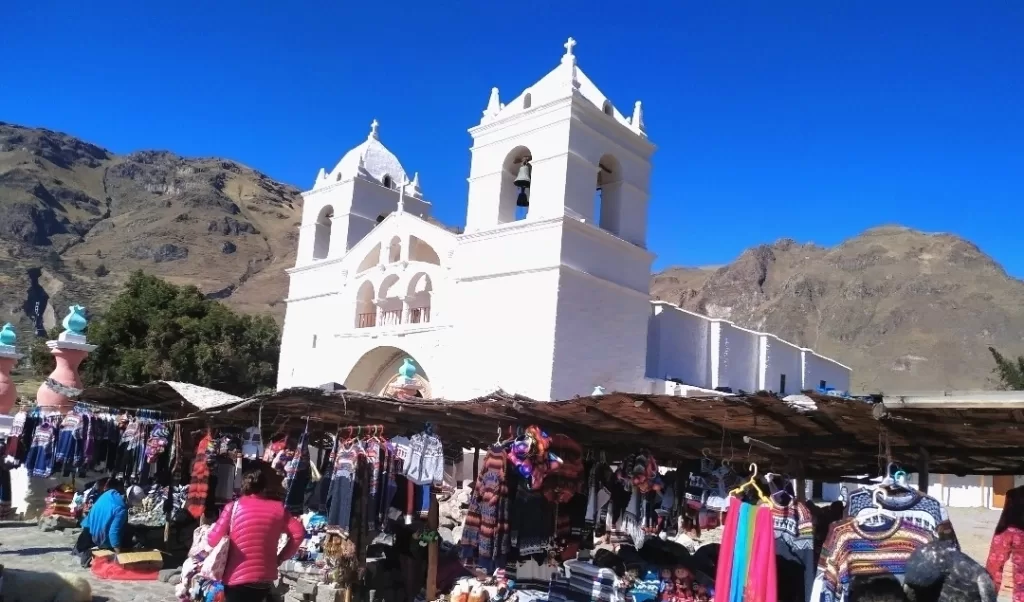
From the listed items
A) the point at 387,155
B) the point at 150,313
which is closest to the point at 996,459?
the point at 387,155

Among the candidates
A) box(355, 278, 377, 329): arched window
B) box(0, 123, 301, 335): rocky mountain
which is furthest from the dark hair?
box(0, 123, 301, 335): rocky mountain

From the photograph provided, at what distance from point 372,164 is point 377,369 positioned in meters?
6.00

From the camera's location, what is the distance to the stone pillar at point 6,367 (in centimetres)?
1186

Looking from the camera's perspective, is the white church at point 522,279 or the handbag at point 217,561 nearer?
the handbag at point 217,561

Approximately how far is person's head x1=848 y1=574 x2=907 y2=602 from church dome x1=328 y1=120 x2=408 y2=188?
18361 mm

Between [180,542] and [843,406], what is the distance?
8.50 metres

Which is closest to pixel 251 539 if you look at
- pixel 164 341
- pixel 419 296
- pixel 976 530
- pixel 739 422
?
pixel 739 422

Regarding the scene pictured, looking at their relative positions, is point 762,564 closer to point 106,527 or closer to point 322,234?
point 106,527

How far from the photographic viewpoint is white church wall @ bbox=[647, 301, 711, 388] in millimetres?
19688

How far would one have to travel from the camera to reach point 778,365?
24.4 metres

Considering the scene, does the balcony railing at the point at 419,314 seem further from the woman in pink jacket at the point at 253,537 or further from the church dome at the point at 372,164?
the woman in pink jacket at the point at 253,537

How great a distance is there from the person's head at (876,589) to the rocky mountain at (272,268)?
61.3 metres

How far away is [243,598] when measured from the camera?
4.97 meters

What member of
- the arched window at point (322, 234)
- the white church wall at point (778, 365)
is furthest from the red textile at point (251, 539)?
the white church wall at point (778, 365)
